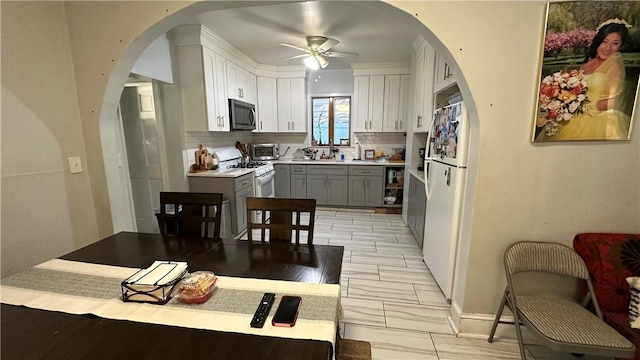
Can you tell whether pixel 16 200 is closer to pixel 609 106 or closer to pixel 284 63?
pixel 609 106

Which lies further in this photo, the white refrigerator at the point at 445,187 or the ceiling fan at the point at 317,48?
the ceiling fan at the point at 317,48

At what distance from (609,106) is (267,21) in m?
2.88

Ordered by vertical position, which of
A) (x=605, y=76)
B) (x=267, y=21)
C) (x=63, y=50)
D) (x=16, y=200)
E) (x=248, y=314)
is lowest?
(x=248, y=314)

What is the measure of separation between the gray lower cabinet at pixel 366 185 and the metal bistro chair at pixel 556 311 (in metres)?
2.91

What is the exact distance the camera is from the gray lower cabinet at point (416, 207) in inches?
121

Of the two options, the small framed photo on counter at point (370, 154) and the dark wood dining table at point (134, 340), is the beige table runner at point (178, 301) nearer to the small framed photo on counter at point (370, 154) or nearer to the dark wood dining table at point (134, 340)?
the dark wood dining table at point (134, 340)

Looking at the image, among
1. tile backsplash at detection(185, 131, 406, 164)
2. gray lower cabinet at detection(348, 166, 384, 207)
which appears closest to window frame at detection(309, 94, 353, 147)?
tile backsplash at detection(185, 131, 406, 164)

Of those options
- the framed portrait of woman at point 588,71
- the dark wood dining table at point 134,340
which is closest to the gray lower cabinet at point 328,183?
the framed portrait of woman at point 588,71

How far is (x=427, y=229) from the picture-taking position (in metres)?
2.71

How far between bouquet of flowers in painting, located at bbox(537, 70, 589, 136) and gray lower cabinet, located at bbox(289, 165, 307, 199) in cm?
357

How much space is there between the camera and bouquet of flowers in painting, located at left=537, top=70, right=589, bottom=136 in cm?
147

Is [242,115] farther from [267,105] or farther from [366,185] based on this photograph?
[366,185]

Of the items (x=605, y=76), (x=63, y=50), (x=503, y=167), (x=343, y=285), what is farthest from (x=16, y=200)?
(x=605, y=76)

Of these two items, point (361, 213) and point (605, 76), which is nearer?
point (605, 76)
